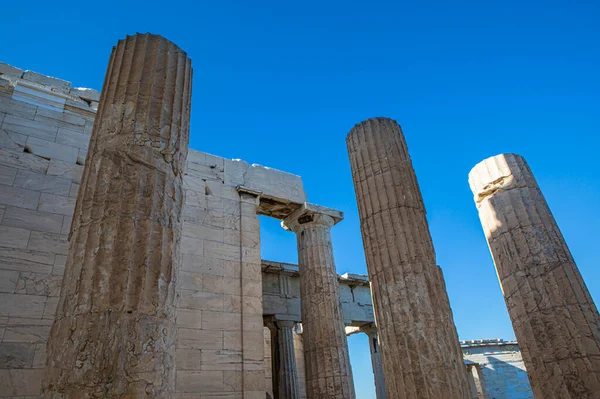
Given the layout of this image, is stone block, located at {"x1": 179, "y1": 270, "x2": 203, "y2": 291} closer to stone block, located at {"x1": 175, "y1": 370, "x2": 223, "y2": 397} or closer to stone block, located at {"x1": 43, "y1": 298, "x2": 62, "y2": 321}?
stone block, located at {"x1": 175, "y1": 370, "x2": 223, "y2": 397}

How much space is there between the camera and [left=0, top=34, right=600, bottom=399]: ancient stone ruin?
461 cm

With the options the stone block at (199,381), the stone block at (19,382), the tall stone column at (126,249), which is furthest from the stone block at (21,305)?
the tall stone column at (126,249)

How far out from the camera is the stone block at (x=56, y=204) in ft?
30.4

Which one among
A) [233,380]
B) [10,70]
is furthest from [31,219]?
[233,380]

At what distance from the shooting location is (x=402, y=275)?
21.5 ft

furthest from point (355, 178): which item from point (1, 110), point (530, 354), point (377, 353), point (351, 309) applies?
point (377, 353)

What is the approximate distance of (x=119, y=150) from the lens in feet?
18.2

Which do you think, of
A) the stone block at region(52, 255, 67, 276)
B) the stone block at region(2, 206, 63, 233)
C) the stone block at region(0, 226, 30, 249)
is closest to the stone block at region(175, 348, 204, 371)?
the stone block at region(52, 255, 67, 276)

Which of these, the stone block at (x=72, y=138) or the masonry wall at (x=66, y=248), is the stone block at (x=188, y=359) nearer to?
the masonry wall at (x=66, y=248)

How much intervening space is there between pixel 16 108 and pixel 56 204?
280cm

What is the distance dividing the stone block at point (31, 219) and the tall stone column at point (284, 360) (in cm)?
977

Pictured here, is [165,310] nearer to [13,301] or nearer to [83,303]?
[83,303]

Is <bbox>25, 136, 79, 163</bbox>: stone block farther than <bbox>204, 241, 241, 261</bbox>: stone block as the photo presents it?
No

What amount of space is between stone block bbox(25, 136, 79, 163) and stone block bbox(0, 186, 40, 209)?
1083mm
